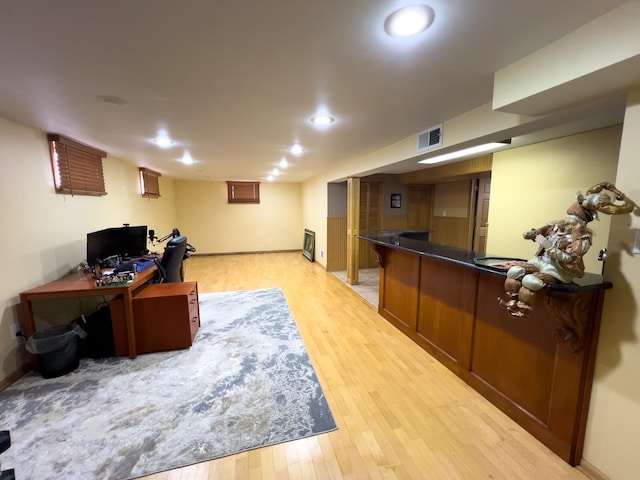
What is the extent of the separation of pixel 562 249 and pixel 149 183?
6134 millimetres

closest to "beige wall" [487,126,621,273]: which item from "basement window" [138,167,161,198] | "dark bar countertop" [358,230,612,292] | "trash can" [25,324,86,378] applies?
"dark bar countertop" [358,230,612,292]

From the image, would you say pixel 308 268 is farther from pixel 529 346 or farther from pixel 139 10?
pixel 139 10

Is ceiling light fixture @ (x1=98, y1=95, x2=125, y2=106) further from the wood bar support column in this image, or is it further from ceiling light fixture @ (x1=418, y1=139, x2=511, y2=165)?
the wood bar support column

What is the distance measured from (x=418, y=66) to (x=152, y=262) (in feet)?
11.5

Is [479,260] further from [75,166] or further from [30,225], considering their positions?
[75,166]

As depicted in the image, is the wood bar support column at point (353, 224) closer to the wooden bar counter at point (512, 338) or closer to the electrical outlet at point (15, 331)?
the wooden bar counter at point (512, 338)

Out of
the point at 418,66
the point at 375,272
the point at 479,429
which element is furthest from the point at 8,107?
the point at 375,272

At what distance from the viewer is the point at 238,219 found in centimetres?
777

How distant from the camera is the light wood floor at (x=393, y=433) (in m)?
1.46

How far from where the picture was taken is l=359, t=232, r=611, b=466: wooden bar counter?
1429 millimetres

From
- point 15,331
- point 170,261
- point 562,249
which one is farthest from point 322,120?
point 15,331

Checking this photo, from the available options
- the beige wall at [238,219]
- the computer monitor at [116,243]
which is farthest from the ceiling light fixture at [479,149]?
the beige wall at [238,219]

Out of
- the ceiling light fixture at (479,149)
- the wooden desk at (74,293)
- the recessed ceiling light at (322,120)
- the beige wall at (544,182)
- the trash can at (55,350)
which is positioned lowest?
the trash can at (55,350)

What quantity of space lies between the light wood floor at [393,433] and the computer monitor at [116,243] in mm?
2504
